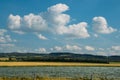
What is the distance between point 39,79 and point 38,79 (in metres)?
0.36

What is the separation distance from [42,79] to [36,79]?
0.78 meters

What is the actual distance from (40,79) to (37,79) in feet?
2.10

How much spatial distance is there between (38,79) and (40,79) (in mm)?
580

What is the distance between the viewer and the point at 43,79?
4266 centimetres

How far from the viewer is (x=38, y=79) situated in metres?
42.0

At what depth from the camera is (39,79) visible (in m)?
42.3

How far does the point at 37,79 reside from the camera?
42000 mm

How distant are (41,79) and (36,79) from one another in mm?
648

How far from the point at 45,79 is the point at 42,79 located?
0.43 m

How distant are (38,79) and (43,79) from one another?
0.90 metres

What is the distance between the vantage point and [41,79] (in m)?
42.6

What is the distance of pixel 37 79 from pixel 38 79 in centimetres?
13

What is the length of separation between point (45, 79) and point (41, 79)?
54cm
